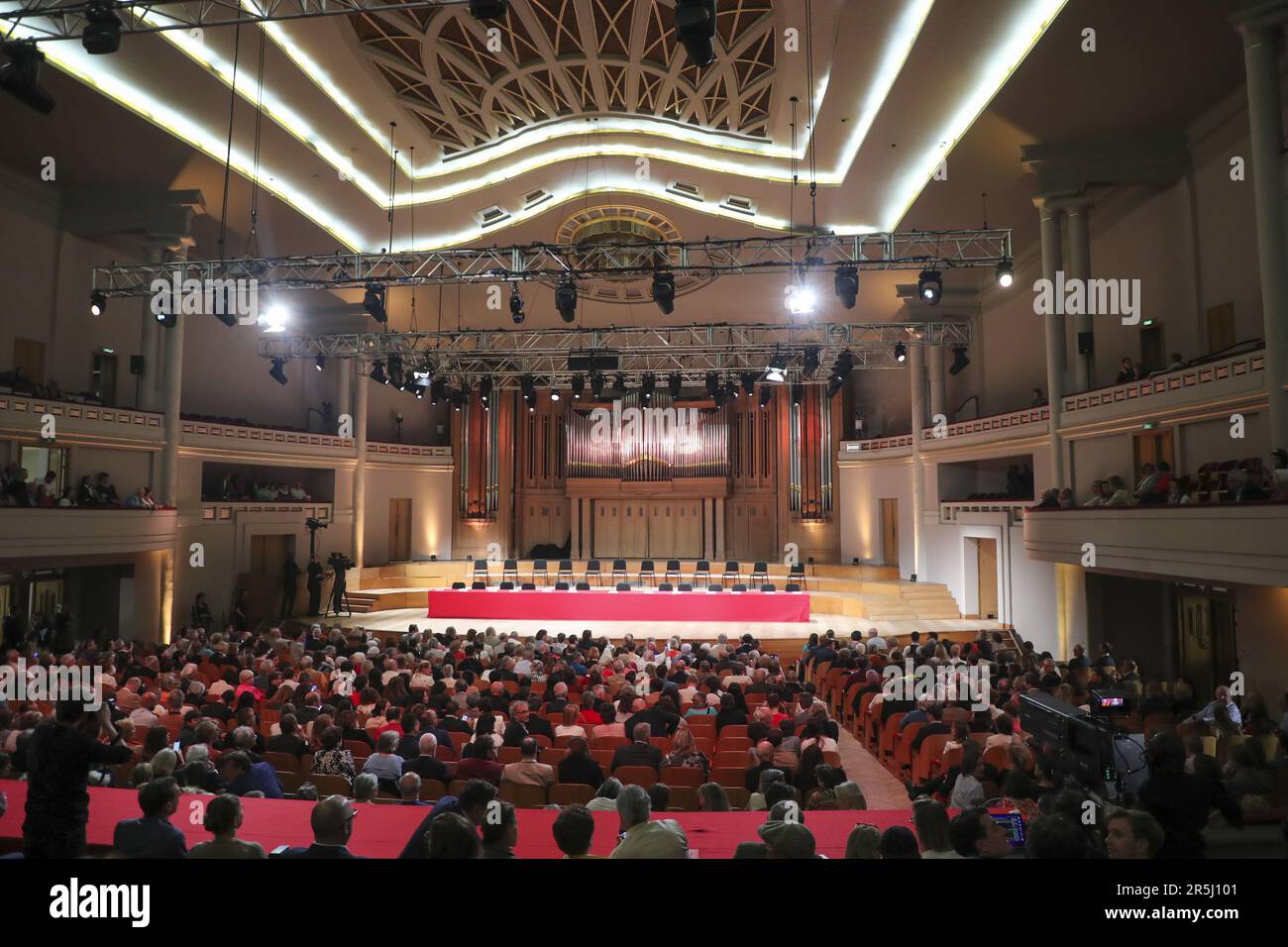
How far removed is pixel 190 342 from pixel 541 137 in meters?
8.77

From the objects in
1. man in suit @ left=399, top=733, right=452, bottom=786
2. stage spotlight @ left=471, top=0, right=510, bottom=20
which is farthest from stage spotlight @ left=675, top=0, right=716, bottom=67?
man in suit @ left=399, top=733, right=452, bottom=786

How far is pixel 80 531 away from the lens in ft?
35.1

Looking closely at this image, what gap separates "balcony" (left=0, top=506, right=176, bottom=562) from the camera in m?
9.68

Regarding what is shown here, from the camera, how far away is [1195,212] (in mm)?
10477

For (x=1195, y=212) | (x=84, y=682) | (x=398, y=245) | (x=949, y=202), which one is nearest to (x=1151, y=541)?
(x=1195, y=212)

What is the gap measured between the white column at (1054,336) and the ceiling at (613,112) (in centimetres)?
81

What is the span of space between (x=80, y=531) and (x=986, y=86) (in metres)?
13.9

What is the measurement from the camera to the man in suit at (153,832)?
2.95 metres

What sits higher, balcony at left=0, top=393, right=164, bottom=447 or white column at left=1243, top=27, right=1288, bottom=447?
white column at left=1243, top=27, right=1288, bottom=447

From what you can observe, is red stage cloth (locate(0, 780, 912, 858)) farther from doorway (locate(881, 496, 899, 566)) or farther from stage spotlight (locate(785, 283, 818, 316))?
doorway (locate(881, 496, 899, 566))

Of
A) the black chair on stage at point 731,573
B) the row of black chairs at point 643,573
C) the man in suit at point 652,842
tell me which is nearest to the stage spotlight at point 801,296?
the row of black chairs at point 643,573

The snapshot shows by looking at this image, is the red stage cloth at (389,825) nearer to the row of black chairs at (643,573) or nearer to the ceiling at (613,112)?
the ceiling at (613,112)

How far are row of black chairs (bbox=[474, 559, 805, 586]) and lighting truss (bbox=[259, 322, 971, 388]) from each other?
4.54 metres
